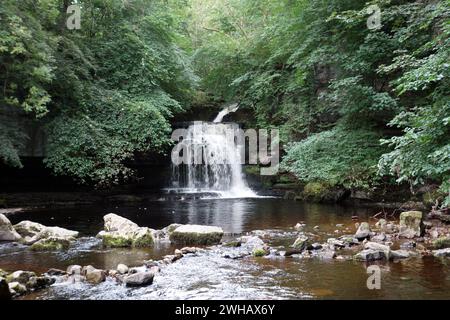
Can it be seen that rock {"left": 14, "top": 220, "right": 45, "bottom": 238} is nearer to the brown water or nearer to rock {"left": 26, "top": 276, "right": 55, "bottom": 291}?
the brown water

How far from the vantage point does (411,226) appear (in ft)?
27.6

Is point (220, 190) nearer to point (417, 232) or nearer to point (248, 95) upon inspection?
point (248, 95)

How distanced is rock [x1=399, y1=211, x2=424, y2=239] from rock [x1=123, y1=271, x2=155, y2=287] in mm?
5598

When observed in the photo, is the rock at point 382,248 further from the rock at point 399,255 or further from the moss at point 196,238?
the moss at point 196,238

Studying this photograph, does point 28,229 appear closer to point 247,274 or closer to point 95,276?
point 95,276

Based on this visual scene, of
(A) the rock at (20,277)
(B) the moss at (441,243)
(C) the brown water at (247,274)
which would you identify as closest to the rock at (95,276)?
(C) the brown water at (247,274)

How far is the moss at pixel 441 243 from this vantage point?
285 inches

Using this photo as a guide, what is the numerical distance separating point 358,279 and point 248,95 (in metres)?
16.0

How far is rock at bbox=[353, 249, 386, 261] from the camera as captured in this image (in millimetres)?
6547

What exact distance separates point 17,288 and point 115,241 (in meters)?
2.91

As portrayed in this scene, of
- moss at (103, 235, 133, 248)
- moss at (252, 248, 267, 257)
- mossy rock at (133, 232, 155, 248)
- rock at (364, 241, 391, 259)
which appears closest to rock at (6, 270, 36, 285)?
moss at (103, 235, 133, 248)

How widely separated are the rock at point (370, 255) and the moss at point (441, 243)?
1445 millimetres

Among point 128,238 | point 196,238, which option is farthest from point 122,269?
point 196,238

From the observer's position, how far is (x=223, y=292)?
16.9 ft
